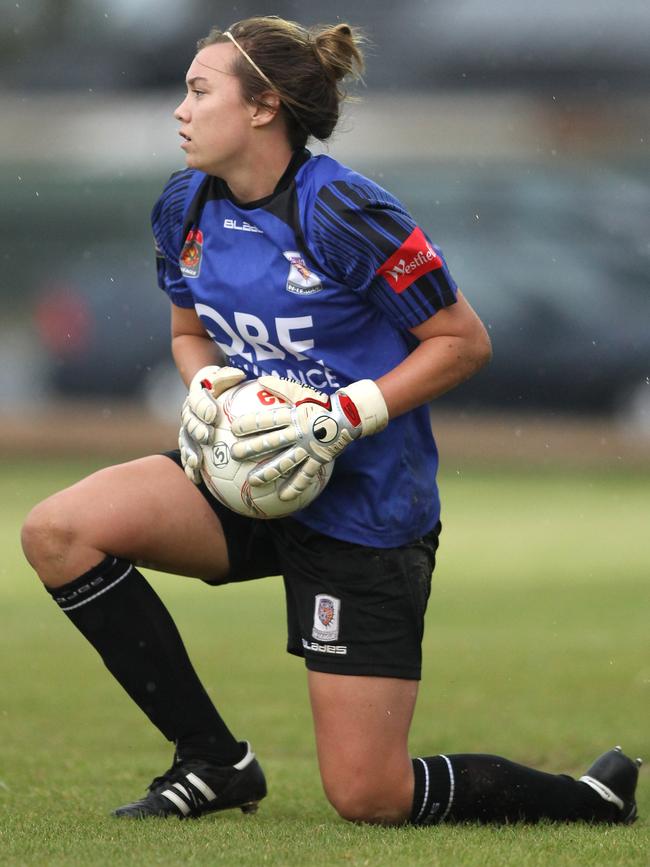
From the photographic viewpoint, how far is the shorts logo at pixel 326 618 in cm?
393

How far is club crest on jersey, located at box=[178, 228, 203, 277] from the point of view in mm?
4078

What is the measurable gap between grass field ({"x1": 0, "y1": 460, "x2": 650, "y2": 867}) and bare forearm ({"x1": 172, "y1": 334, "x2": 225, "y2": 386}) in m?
1.14

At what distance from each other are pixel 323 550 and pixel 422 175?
2358 cm

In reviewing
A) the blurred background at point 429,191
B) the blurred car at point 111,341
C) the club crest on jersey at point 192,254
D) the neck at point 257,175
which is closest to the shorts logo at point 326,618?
the club crest on jersey at point 192,254

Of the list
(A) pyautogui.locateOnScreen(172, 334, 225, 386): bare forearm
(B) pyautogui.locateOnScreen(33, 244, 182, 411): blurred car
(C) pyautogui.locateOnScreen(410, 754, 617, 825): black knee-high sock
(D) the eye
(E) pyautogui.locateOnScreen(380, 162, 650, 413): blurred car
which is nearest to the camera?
(D) the eye

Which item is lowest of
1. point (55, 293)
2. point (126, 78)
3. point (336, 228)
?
point (55, 293)

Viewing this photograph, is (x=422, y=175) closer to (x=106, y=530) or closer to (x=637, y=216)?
(x=637, y=216)

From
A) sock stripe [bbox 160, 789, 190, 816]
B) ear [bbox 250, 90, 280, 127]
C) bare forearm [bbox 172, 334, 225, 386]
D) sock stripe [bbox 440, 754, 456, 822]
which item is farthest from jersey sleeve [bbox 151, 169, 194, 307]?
sock stripe [bbox 440, 754, 456, 822]

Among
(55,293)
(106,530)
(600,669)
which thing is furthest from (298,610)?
(55,293)

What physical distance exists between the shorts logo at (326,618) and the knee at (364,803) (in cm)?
35

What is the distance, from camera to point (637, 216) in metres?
25.6

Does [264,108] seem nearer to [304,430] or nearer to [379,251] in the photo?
[379,251]

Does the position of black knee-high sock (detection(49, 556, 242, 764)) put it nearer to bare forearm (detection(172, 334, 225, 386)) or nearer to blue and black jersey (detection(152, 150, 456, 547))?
blue and black jersey (detection(152, 150, 456, 547))

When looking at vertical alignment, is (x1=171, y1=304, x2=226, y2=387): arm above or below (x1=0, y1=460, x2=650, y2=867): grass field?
above
